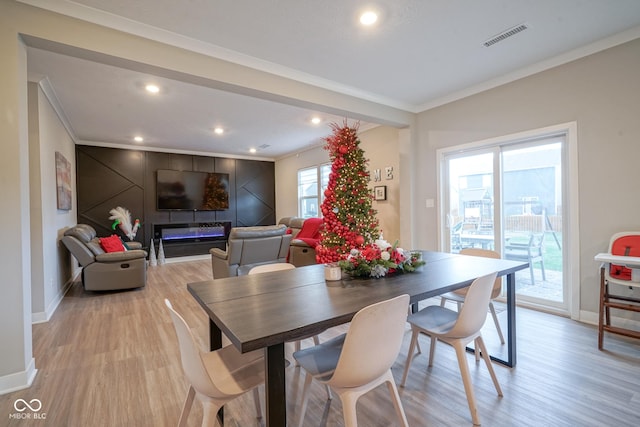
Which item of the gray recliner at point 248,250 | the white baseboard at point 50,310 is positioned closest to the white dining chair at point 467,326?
the gray recliner at point 248,250

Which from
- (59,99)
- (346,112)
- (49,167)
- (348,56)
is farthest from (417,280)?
(59,99)

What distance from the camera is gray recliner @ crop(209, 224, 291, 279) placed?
426 cm

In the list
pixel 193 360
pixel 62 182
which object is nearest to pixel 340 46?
pixel 193 360

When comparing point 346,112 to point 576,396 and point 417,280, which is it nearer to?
point 417,280

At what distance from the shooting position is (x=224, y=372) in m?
1.38

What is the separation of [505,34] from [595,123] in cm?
131

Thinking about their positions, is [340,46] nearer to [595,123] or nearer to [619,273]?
[595,123]

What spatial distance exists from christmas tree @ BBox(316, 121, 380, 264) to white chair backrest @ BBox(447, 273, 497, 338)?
262 cm

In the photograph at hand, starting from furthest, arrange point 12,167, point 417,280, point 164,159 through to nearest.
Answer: point 164,159
point 12,167
point 417,280

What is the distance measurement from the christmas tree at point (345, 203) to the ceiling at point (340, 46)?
823mm

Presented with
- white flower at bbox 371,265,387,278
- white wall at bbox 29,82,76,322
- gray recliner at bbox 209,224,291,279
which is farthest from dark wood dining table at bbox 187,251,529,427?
white wall at bbox 29,82,76,322

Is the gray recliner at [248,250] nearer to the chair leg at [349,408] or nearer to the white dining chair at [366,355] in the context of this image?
the white dining chair at [366,355]

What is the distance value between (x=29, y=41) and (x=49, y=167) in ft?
7.68

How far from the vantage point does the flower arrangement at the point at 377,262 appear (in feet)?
6.25
